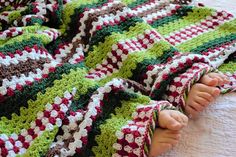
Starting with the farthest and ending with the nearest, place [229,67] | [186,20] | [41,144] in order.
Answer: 1. [186,20]
2. [229,67]
3. [41,144]

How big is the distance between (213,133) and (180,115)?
0.30 feet

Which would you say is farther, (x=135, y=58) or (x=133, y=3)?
(x=133, y=3)

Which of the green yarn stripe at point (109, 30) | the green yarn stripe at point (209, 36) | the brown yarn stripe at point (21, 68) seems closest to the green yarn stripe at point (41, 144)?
the brown yarn stripe at point (21, 68)

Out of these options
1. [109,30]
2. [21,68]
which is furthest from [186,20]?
[21,68]

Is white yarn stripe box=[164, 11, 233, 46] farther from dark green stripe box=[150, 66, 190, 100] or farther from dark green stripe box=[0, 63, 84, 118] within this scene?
dark green stripe box=[0, 63, 84, 118]

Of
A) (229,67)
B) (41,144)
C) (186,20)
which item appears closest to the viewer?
(41,144)

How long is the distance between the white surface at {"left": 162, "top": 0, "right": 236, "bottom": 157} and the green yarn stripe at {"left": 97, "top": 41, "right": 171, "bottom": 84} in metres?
0.16

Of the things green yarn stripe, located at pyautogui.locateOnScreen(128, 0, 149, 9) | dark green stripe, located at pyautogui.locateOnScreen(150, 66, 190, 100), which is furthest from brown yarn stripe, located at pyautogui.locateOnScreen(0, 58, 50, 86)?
green yarn stripe, located at pyautogui.locateOnScreen(128, 0, 149, 9)

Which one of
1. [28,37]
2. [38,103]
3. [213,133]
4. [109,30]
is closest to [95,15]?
[109,30]

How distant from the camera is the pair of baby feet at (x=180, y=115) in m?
0.79

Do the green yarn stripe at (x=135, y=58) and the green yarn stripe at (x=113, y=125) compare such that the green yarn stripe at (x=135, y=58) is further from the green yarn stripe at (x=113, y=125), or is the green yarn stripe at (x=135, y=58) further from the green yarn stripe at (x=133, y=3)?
the green yarn stripe at (x=133, y=3)

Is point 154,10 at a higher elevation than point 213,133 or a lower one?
higher

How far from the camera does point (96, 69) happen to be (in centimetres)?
95

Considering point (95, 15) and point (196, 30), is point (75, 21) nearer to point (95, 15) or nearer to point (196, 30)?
point (95, 15)
